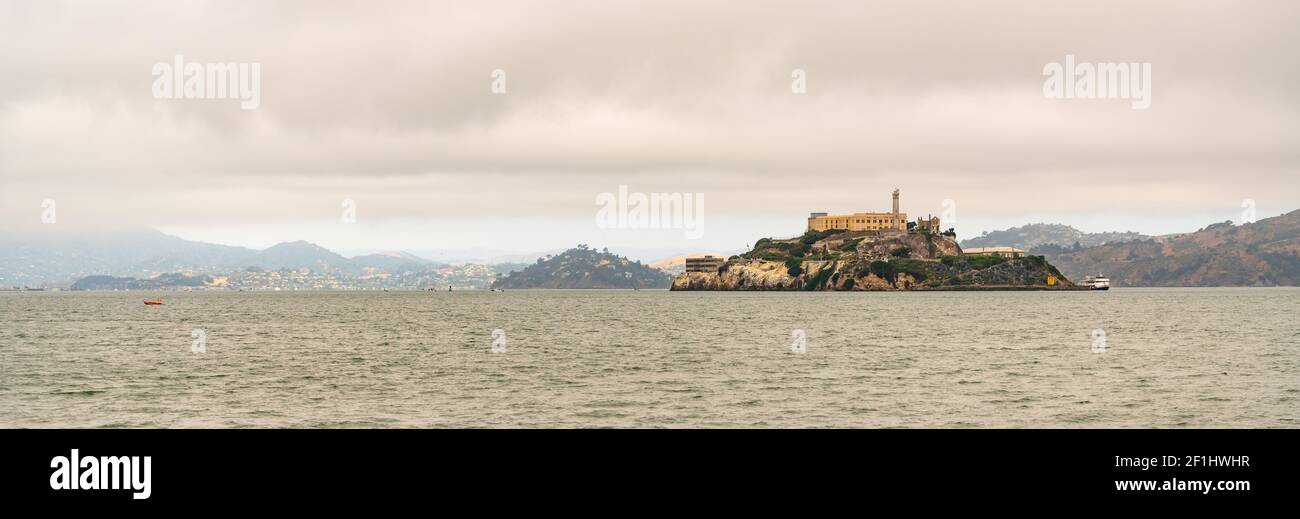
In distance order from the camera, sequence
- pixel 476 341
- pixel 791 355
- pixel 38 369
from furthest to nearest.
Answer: pixel 476 341 → pixel 791 355 → pixel 38 369

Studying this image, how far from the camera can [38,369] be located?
Result: 71.4 m

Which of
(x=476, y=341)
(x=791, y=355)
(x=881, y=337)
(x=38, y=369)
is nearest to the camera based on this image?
(x=38, y=369)

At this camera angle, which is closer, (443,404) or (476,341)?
(443,404)
